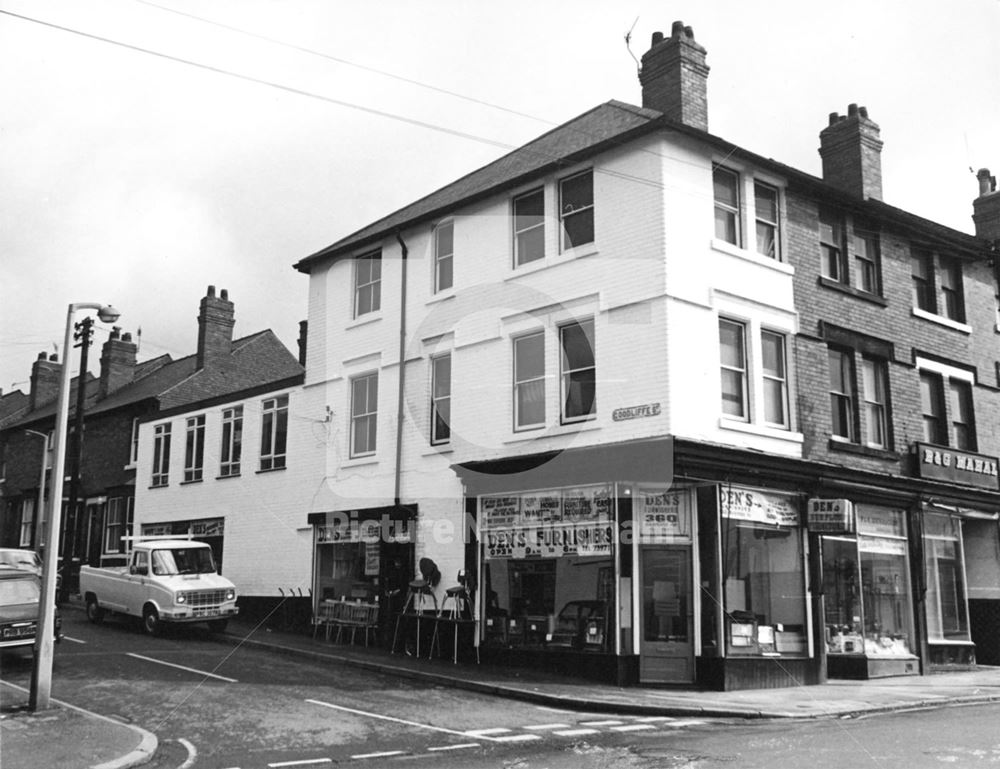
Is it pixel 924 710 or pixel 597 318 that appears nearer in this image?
pixel 924 710

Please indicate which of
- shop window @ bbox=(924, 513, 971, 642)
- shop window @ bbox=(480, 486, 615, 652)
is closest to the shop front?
shop window @ bbox=(480, 486, 615, 652)

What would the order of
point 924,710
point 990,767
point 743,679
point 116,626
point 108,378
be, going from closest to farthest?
point 990,767, point 924,710, point 743,679, point 116,626, point 108,378

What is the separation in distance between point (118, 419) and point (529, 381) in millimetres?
20697

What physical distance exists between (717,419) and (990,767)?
29.8 feet

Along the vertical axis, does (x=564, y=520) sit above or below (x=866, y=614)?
above

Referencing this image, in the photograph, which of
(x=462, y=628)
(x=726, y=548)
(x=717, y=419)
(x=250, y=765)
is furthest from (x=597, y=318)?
(x=250, y=765)

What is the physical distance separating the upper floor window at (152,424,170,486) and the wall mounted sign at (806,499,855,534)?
1932 cm

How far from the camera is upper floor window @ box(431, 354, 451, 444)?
845 inches

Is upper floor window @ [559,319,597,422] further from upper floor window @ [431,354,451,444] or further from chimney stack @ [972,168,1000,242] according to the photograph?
chimney stack @ [972,168,1000,242]

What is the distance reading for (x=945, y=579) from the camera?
22391 millimetres

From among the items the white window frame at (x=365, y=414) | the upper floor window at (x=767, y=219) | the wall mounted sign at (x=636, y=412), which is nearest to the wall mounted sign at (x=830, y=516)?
the wall mounted sign at (x=636, y=412)

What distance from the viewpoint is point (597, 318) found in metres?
18.5

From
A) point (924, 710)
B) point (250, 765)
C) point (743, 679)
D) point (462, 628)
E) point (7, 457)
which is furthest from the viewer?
point (7, 457)

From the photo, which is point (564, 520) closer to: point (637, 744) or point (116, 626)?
point (637, 744)
